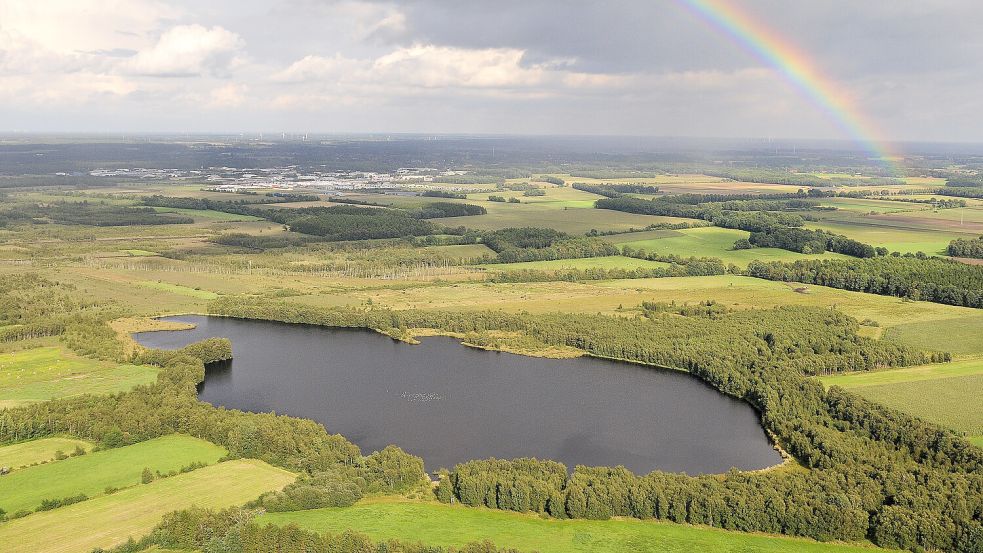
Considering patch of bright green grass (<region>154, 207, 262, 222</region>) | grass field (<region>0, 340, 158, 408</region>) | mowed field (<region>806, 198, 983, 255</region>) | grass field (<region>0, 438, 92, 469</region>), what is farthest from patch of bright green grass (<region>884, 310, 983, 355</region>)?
patch of bright green grass (<region>154, 207, 262, 222</region>)

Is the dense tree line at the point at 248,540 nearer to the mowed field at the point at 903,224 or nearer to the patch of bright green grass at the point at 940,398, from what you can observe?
the patch of bright green grass at the point at 940,398

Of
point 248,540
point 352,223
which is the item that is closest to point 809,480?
point 248,540

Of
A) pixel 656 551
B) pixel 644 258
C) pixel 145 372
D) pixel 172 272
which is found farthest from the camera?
pixel 644 258

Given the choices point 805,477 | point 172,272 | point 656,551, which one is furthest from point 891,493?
point 172,272

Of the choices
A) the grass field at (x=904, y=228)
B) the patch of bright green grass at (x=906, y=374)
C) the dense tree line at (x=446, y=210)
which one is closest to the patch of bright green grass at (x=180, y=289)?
the dense tree line at (x=446, y=210)

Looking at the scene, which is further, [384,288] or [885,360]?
[384,288]

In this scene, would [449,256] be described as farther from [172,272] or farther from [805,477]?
[805,477]

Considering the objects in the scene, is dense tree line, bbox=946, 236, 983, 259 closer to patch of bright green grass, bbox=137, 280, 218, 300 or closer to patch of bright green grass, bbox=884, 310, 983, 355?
patch of bright green grass, bbox=884, 310, 983, 355

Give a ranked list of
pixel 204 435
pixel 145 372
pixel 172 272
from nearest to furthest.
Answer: pixel 204 435 → pixel 145 372 → pixel 172 272
